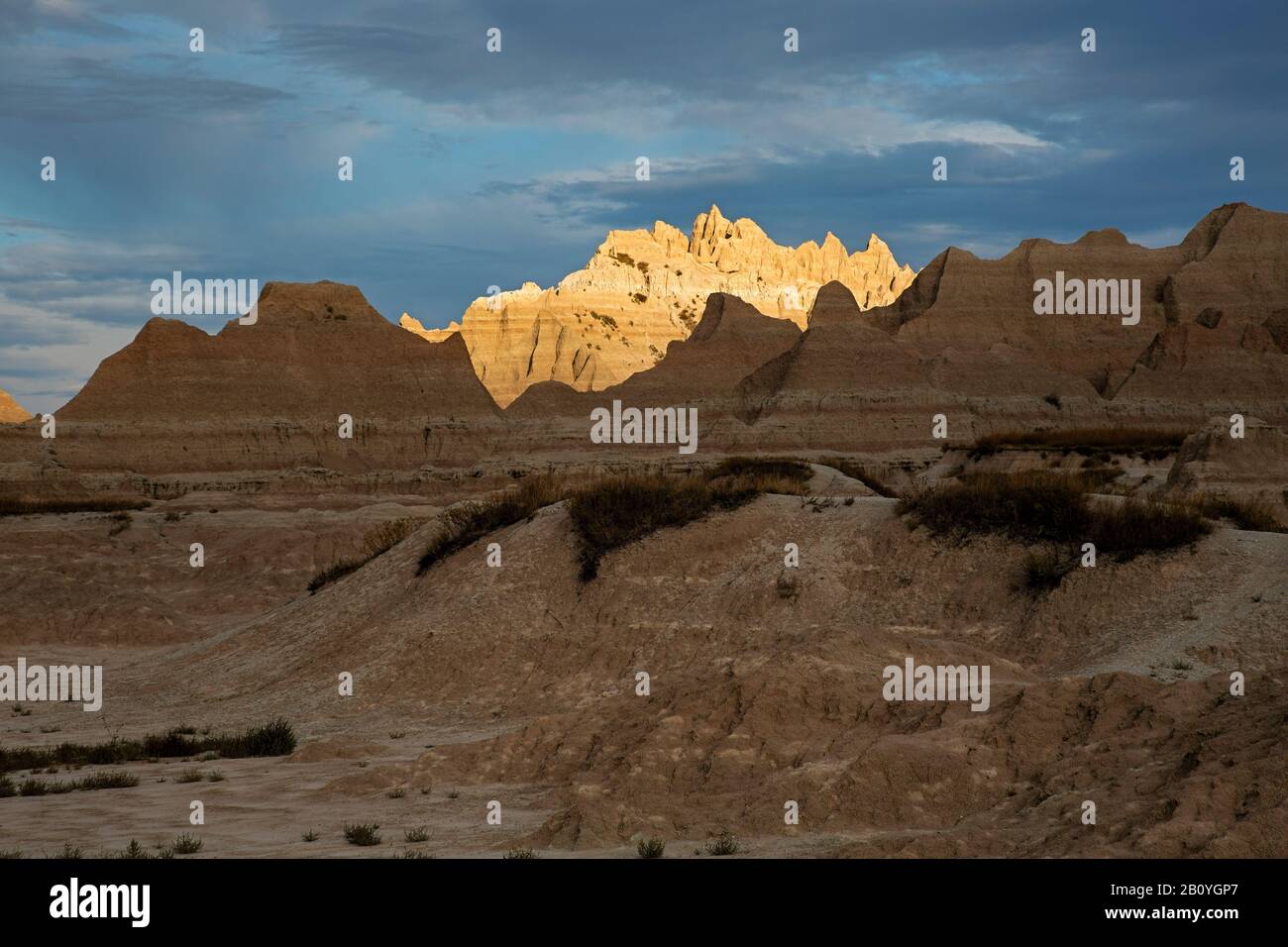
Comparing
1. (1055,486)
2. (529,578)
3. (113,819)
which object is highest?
(1055,486)

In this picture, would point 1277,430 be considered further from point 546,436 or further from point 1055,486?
point 546,436

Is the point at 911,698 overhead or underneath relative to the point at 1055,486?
underneath

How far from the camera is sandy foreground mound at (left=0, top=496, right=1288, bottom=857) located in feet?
30.5

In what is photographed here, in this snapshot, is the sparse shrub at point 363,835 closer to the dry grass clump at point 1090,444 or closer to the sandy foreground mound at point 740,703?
the sandy foreground mound at point 740,703

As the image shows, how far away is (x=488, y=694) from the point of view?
1711 centimetres

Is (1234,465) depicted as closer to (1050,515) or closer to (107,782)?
(1050,515)

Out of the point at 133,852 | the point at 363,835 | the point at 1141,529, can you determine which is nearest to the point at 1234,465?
the point at 1141,529

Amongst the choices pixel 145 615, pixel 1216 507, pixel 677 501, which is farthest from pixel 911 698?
pixel 145 615

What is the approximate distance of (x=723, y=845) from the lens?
8.83 metres

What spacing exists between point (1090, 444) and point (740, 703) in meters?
44.5

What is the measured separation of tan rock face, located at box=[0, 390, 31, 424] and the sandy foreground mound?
174015 mm

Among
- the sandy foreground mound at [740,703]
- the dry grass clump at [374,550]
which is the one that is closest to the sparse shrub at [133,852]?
the sandy foreground mound at [740,703]

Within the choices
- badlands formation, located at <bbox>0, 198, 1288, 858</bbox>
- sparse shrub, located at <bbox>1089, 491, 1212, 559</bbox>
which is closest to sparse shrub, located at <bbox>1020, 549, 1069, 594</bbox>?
badlands formation, located at <bbox>0, 198, 1288, 858</bbox>

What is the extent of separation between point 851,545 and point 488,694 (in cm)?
549
